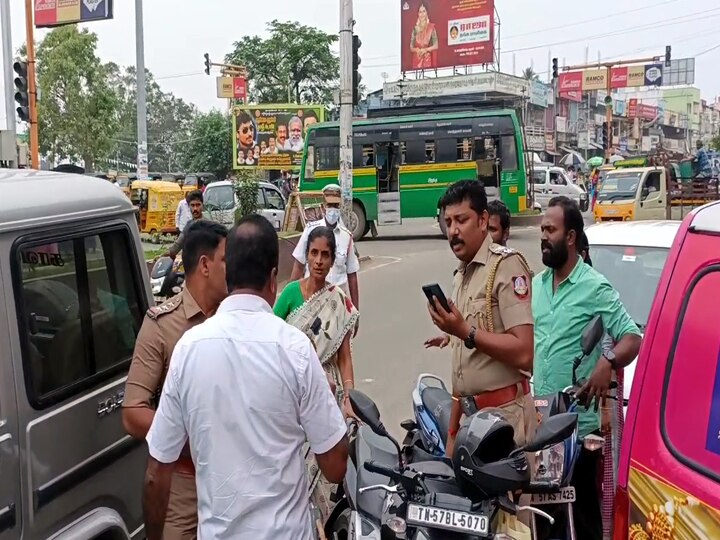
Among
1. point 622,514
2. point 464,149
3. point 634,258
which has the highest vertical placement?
point 464,149

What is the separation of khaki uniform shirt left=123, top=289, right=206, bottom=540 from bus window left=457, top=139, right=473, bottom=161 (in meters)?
19.1

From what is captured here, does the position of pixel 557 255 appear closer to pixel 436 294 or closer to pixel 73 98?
pixel 436 294

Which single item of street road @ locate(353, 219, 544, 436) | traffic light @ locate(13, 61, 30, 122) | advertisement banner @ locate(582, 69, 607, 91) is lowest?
street road @ locate(353, 219, 544, 436)

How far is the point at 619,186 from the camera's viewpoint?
2106 centimetres

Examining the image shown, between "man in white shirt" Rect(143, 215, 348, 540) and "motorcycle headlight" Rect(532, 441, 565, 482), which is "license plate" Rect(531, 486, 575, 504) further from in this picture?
"man in white shirt" Rect(143, 215, 348, 540)

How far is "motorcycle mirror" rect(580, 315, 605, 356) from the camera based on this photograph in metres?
3.32

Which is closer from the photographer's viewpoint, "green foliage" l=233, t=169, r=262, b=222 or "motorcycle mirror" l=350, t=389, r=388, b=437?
"motorcycle mirror" l=350, t=389, r=388, b=437

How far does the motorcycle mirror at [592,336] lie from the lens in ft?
10.9

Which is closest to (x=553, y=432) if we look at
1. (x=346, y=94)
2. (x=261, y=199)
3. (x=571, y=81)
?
(x=346, y=94)

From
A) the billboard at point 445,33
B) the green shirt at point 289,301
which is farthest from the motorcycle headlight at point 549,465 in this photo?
the billboard at point 445,33

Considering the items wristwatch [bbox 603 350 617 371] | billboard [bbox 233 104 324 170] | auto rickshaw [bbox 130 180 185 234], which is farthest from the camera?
billboard [bbox 233 104 324 170]

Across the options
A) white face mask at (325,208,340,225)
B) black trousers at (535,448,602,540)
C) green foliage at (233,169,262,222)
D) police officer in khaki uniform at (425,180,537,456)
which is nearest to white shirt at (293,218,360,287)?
white face mask at (325,208,340,225)

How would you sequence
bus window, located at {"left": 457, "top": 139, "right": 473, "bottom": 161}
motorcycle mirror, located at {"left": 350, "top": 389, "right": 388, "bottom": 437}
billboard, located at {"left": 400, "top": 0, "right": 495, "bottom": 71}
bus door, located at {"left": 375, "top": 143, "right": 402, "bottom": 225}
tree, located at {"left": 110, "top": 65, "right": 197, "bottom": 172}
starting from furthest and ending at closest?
tree, located at {"left": 110, "top": 65, "right": 197, "bottom": 172}, billboard, located at {"left": 400, "top": 0, "right": 495, "bottom": 71}, bus door, located at {"left": 375, "top": 143, "right": 402, "bottom": 225}, bus window, located at {"left": 457, "top": 139, "right": 473, "bottom": 161}, motorcycle mirror, located at {"left": 350, "top": 389, "right": 388, "bottom": 437}

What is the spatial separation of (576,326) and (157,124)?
3597 inches
